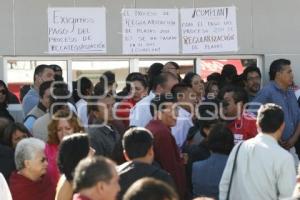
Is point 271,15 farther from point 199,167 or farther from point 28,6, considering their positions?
point 199,167

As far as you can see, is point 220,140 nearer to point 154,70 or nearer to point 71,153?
Result: point 71,153

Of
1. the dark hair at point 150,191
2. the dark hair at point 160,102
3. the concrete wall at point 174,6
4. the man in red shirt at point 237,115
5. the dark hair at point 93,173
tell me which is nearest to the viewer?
the dark hair at point 150,191

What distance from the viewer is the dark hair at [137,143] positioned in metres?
5.59

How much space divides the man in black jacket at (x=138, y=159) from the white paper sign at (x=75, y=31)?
→ 455 cm

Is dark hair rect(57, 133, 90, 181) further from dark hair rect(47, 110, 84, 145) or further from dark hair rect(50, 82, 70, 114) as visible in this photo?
dark hair rect(50, 82, 70, 114)

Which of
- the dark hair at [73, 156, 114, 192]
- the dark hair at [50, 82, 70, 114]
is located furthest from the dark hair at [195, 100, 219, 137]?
the dark hair at [73, 156, 114, 192]

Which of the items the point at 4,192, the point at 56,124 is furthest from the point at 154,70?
the point at 4,192

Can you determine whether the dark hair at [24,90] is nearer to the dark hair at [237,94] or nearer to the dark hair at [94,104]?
the dark hair at [94,104]

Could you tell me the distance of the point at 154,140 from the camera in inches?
272

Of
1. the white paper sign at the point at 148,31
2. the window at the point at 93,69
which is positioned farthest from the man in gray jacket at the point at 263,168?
the window at the point at 93,69

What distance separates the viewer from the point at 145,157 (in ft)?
18.4

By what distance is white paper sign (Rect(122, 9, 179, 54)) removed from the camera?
1029 cm

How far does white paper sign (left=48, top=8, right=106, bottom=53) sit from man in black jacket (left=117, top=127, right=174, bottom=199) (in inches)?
179

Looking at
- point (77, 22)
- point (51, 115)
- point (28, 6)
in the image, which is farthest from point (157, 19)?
point (51, 115)
